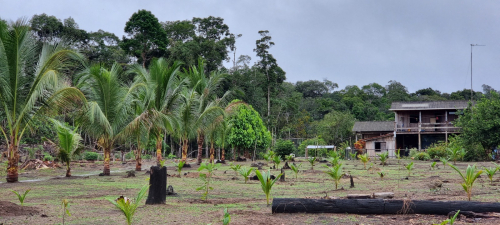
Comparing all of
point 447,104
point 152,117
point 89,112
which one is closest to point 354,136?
point 447,104

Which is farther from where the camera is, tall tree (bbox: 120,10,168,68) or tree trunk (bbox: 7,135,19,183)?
tall tree (bbox: 120,10,168,68)

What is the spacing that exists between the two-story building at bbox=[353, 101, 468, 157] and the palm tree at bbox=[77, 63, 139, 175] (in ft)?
85.8

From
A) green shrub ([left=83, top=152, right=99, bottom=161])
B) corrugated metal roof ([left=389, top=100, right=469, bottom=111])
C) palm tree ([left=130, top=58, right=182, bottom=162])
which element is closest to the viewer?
palm tree ([left=130, top=58, right=182, bottom=162])

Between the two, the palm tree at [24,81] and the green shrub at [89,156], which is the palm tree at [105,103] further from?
the green shrub at [89,156]

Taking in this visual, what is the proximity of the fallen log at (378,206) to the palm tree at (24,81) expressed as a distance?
8942 mm

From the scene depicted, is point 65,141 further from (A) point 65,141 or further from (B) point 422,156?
(B) point 422,156

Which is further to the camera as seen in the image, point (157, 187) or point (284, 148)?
point (284, 148)

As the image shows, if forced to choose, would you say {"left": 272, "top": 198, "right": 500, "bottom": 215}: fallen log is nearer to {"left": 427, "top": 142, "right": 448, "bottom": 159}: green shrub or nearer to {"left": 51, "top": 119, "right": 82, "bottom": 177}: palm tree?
{"left": 51, "top": 119, "right": 82, "bottom": 177}: palm tree

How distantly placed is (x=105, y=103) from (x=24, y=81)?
369cm

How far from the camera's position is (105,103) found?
53.3 ft

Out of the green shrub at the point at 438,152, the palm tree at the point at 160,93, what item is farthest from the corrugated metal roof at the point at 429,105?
the palm tree at the point at 160,93

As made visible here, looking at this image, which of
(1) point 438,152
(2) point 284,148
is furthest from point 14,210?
(1) point 438,152

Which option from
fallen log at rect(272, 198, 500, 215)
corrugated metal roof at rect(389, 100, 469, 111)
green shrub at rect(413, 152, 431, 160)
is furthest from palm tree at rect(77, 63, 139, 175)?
corrugated metal roof at rect(389, 100, 469, 111)

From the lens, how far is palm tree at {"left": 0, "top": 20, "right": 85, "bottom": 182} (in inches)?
489
